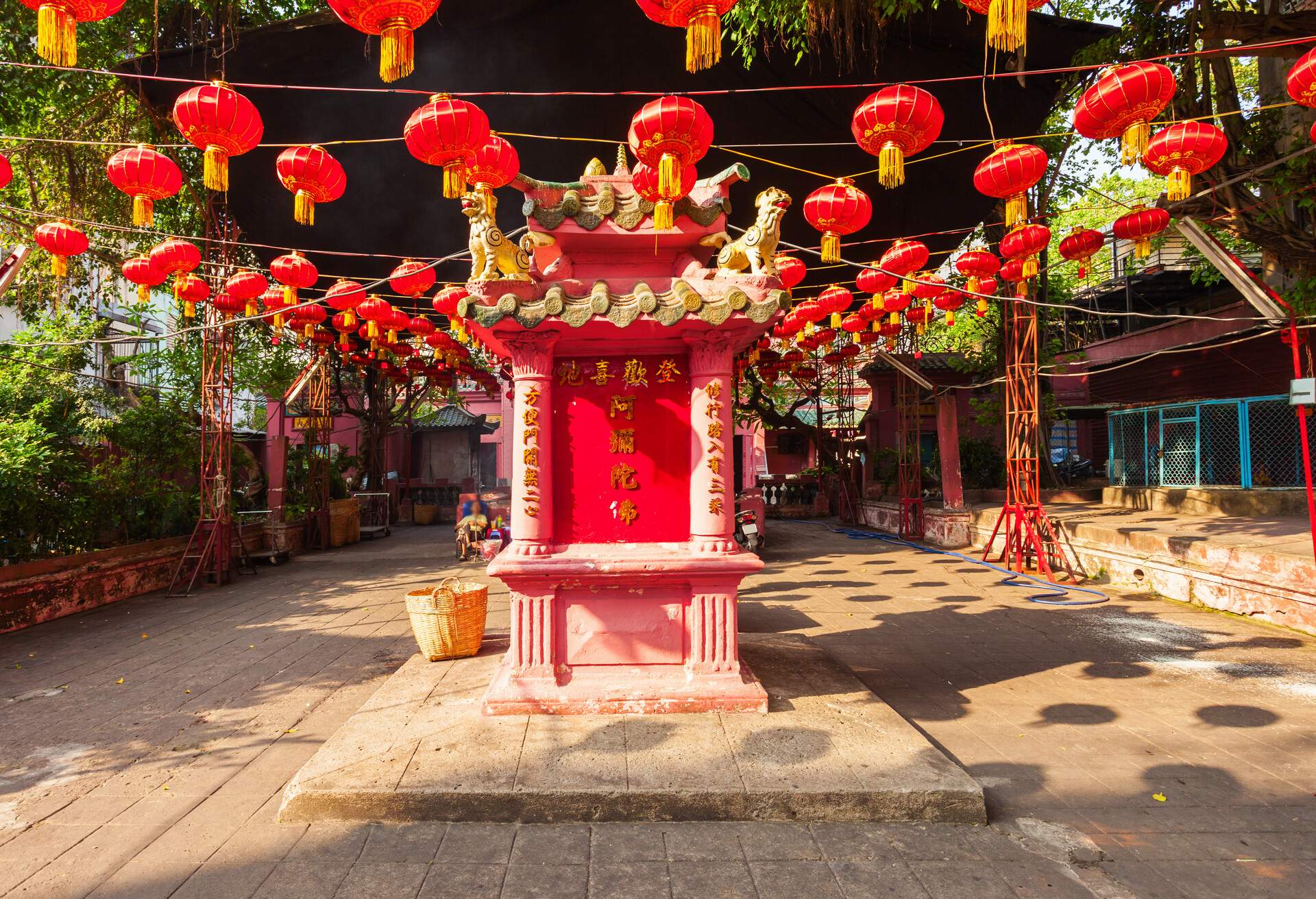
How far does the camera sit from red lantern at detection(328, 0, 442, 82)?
4074 mm

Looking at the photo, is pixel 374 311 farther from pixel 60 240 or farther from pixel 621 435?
pixel 621 435

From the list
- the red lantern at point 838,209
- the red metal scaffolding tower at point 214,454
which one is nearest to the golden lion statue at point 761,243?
the red lantern at point 838,209

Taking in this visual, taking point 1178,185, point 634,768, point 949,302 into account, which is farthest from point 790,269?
point 634,768

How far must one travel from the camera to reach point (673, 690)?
5.22m

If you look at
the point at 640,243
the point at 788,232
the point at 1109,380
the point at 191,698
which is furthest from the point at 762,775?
the point at 1109,380

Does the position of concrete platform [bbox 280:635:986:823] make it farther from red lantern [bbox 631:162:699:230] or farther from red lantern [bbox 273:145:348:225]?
red lantern [bbox 273:145:348:225]

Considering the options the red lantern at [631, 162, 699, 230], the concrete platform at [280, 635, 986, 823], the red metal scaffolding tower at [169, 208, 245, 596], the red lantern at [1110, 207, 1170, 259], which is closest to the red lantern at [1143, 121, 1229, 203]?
the red lantern at [1110, 207, 1170, 259]

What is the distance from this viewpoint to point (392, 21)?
4.16 m

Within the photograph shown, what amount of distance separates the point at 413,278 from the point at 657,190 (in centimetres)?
607

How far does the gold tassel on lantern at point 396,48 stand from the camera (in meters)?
4.15

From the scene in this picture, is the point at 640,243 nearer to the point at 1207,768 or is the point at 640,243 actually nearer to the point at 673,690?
the point at 673,690

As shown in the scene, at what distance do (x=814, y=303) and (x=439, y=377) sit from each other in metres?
12.3

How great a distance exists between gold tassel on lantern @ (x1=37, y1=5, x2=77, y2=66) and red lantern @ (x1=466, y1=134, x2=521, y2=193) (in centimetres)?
289

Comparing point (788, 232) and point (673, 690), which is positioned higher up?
point (788, 232)
